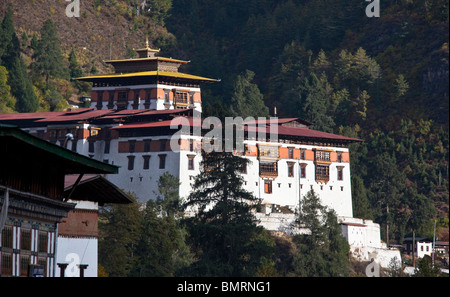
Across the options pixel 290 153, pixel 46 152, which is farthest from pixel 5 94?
pixel 46 152

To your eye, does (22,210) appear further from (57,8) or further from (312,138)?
(57,8)

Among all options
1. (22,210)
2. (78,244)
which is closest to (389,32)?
(78,244)

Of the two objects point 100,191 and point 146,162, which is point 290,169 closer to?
point 146,162

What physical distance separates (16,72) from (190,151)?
46973 millimetres

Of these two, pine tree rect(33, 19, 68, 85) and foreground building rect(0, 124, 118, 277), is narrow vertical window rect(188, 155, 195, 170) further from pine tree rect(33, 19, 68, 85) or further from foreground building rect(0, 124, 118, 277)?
foreground building rect(0, 124, 118, 277)

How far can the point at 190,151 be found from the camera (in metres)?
108

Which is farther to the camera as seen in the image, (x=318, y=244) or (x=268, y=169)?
(x=268, y=169)

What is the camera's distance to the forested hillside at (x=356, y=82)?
453 feet

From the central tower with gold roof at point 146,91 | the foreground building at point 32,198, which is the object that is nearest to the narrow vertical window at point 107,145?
the central tower with gold roof at point 146,91

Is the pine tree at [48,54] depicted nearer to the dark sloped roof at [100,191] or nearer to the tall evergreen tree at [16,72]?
the tall evergreen tree at [16,72]

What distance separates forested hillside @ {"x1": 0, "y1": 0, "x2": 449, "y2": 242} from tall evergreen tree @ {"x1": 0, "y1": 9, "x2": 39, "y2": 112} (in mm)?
181

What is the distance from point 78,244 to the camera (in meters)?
61.4

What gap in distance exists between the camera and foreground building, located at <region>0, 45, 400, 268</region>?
107938 mm

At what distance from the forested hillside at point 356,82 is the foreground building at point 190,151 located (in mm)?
7686
